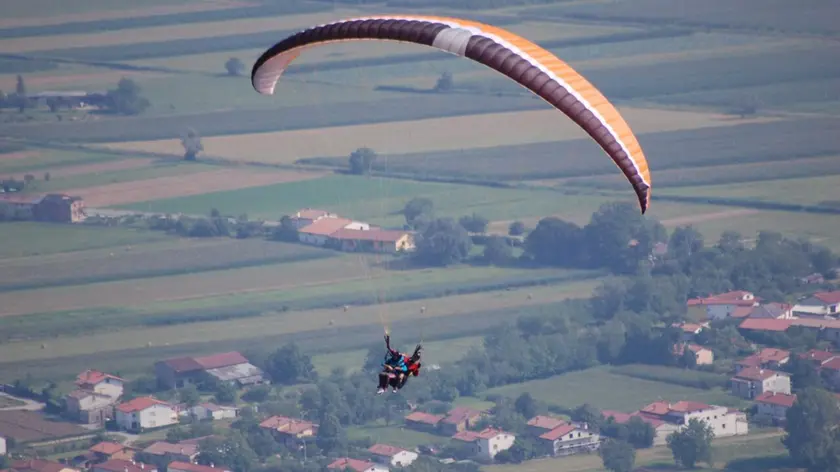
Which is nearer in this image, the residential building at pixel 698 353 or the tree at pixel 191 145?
the residential building at pixel 698 353

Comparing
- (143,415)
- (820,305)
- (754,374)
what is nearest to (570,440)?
(754,374)

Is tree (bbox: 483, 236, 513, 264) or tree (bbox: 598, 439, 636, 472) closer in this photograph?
tree (bbox: 598, 439, 636, 472)

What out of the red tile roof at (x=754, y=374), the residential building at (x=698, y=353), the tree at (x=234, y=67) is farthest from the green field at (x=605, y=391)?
the tree at (x=234, y=67)

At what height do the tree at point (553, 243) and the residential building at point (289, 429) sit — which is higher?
the tree at point (553, 243)

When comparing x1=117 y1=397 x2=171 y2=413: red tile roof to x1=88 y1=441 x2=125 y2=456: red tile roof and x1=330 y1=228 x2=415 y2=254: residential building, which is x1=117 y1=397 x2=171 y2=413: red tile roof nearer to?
x1=88 y1=441 x2=125 y2=456: red tile roof

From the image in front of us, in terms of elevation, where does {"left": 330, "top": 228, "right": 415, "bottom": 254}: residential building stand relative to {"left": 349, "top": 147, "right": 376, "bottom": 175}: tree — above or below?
below

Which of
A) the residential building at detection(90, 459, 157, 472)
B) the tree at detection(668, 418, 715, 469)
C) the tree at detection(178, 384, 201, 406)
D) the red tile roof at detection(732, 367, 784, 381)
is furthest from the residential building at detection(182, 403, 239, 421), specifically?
the red tile roof at detection(732, 367, 784, 381)

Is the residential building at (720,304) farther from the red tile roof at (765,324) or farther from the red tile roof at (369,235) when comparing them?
the red tile roof at (369,235)
